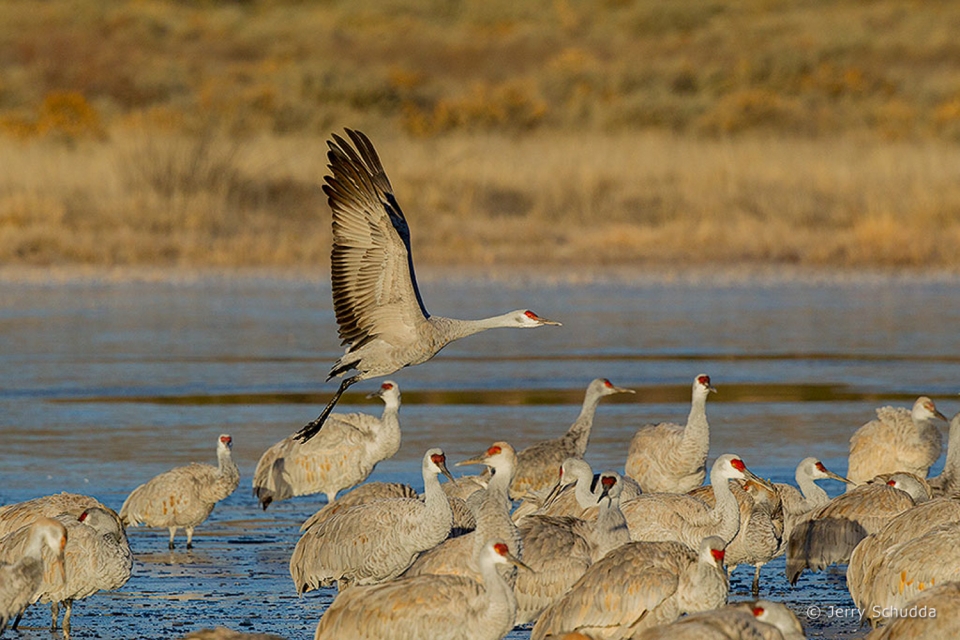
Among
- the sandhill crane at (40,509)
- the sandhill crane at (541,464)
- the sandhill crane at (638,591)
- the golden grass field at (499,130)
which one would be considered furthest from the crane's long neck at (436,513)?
the golden grass field at (499,130)

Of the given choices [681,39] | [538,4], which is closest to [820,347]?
[681,39]

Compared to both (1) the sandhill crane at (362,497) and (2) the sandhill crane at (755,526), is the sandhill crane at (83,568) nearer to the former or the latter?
(1) the sandhill crane at (362,497)

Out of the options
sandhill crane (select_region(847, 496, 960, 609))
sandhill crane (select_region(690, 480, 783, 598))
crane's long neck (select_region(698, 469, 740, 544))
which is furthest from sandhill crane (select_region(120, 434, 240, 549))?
sandhill crane (select_region(847, 496, 960, 609))

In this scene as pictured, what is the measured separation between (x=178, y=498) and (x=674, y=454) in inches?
120

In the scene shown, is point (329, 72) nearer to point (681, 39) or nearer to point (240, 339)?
point (681, 39)

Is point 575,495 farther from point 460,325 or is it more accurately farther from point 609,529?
point 460,325

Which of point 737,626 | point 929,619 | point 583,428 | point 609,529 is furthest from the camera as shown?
point 583,428

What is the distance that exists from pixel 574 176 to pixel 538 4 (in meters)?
30.5

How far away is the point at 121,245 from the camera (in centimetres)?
2262

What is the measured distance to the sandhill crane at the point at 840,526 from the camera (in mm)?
8164

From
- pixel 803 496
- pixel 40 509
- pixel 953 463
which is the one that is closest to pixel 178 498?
pixel 40 509

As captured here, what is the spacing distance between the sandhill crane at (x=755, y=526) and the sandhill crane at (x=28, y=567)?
3199 millimetres

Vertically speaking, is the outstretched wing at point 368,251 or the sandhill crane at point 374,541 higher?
the outstretched wing at point 368,251

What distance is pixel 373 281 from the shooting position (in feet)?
30.9
